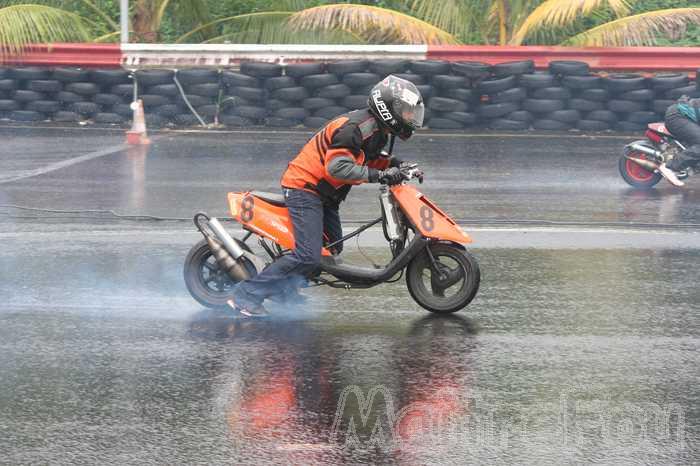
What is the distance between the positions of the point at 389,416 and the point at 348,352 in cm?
117

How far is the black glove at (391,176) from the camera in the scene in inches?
297

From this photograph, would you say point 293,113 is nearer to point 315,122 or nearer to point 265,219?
point 315,122

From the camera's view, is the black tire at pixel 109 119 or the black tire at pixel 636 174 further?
the black tire at pixel 109 119

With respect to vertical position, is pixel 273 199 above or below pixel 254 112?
above

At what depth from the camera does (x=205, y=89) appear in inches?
716

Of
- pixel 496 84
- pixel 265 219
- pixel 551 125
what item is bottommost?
pixel 551 125

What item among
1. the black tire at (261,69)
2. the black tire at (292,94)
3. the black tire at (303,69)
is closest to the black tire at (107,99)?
the black tire at (261,69)

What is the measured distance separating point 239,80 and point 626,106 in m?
5.91

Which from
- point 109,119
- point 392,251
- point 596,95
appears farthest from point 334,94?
point 392,251

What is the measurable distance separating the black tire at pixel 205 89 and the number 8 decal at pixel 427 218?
36.0 feet

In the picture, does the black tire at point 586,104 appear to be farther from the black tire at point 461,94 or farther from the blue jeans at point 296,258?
the blue jeans at point 296,258

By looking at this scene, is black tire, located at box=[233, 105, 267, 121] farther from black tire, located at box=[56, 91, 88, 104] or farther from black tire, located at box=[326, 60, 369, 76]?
black tire, located at box=[56, 91, 88, 104]

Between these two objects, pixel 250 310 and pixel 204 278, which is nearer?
pixel 250 310

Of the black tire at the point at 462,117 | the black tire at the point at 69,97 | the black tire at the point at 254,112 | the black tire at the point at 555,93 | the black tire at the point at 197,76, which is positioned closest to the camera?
the black tire at the point at 555,93
